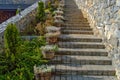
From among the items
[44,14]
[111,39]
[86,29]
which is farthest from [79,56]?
[44,14]

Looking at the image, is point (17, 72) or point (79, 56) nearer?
point (17, 72)

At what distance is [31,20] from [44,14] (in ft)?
2.25

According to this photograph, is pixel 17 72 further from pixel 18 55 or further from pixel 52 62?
pixel 52 62

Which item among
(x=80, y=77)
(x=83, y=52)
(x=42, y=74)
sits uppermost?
(x=83, y=52)

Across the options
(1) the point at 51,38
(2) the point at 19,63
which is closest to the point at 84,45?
(1) the point at 51,38

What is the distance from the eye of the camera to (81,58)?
7.38m

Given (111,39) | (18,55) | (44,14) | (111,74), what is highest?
(44,14)

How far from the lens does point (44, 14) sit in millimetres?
11820

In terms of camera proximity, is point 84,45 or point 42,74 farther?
point 84,45

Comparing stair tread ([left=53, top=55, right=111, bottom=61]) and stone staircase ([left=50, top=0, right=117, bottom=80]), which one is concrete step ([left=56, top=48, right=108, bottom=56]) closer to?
stone staircase ([left=50, top=0, right=117, bottom=80])

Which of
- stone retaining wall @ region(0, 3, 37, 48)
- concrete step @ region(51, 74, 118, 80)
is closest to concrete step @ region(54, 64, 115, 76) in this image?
concrete step @ region(51, 74, 118, 80)

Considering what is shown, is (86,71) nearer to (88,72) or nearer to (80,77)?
→ (88,72)

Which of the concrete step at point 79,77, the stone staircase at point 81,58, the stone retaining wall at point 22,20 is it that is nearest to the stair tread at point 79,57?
the stone staircase at point 81,58

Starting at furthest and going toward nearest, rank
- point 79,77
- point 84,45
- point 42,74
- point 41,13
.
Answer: point 41,13 → point 84,45 → point 79,77 → point 42,74
